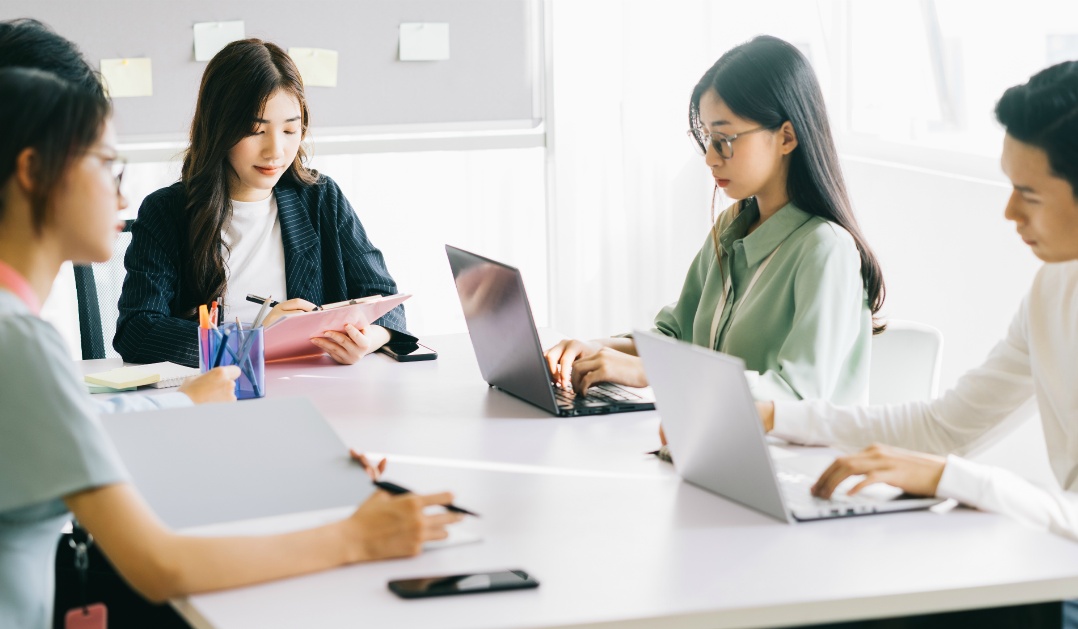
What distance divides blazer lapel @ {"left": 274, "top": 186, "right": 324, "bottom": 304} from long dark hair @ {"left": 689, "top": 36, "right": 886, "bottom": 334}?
1.00 m

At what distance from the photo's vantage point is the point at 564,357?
2035 mm

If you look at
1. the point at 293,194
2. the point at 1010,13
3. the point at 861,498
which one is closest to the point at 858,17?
the point at 1010,13

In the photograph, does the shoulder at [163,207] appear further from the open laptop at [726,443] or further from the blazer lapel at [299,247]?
the open laptop at [726,443]

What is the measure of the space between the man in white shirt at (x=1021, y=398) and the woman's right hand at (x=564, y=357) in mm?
453

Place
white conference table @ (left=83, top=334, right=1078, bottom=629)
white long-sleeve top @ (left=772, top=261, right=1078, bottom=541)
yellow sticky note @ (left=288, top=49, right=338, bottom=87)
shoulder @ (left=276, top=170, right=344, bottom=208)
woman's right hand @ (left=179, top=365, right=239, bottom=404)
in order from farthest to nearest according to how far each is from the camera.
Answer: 1. yellow sticky note @ (left=288, top=49, right=338, bottom=87)
2. shoulder @ (left=276, top=170, right=344, bottom=208)
3. woman's right hand @ (left=179, top=365, right=239, bottom=404)
4. white long-sleeve top @ (left=772, top=261, right=1078, bottom=541)
5. white conference table @ (left=83, top=334, right=1078, bottom=629)

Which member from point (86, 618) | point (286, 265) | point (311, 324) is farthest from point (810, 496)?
point (286, 265)

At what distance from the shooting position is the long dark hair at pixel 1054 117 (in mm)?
1443

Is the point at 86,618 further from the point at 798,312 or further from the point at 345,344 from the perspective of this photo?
the point at 798,312

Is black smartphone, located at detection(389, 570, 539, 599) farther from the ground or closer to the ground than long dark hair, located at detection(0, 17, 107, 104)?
closer to the ground

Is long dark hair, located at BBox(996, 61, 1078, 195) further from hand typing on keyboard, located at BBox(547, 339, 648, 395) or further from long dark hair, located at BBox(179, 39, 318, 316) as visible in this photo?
long dark hair, located at BBox(179, 39, 318, 316)

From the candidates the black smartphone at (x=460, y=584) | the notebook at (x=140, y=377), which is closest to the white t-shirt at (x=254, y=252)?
the notebook at (x=140, y=377)

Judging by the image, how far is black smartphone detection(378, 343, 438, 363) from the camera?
2.31 m

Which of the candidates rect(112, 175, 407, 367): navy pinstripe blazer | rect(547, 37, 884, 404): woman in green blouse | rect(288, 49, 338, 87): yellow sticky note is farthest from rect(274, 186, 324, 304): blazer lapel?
rect(288, 49, 338, 87): yellow sticky note

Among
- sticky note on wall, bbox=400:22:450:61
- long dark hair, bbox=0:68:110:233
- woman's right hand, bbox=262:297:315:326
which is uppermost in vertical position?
sticky note on wall, bbox=400:22:450:61
